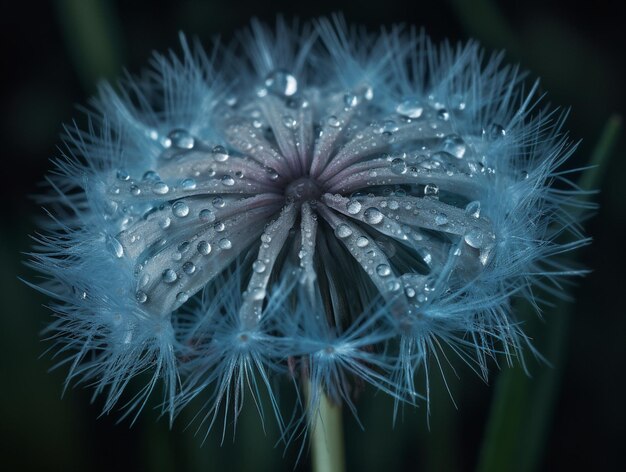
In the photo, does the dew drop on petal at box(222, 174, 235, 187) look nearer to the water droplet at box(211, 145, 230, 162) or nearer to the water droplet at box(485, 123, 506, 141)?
the water droplet at box(211, 145, 230, 162)

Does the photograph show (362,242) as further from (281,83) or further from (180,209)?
(281,83)

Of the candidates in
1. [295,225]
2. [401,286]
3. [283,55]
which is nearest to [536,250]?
[401,286]

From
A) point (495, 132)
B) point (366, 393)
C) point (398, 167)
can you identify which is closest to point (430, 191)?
point (398, 167)

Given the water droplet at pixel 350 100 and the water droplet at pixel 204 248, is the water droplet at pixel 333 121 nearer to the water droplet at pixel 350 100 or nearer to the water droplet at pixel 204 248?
the water droplet at pixel 350 100

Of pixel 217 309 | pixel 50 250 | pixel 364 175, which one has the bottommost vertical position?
pixel 217 309

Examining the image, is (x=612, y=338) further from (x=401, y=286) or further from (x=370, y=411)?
(x=401, y=286)

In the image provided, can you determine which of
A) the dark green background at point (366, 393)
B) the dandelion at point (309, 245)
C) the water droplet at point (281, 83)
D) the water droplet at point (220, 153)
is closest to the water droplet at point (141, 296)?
the dandelion at point (309, 245)
